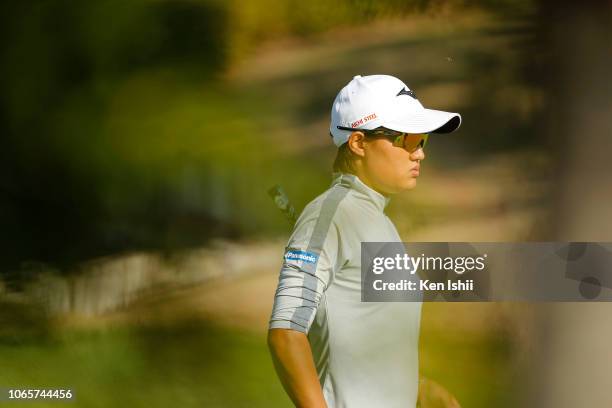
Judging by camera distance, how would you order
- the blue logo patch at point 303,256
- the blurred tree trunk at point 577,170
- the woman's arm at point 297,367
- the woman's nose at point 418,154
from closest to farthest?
the woman's arm at point 297,367 → the blue logo patch at point 303,256 → the woman's nose at point 418,154 → the blurred tree trunk at point 577,170

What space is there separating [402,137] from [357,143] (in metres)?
0.18

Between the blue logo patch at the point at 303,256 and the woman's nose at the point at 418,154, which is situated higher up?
the woman's nose at the point at 418,154

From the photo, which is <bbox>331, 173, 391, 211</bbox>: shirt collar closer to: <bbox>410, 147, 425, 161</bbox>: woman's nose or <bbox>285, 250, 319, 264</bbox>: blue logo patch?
<bbox>410, 147, 425, 161</bbox>: woman's nose

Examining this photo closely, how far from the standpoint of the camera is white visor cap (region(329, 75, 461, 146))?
3186mm

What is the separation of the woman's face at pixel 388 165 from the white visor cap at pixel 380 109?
0.09 metres

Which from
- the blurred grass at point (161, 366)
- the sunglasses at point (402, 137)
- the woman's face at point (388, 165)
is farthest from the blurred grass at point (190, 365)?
the sunglasses at point (402, 137)

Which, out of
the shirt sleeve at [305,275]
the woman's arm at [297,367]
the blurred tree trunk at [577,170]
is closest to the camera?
the woman's arm at [297,367]

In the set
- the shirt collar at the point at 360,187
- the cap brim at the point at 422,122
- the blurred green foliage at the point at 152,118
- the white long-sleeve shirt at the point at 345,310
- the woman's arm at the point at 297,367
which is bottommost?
the woman's arm at the point at 297,367

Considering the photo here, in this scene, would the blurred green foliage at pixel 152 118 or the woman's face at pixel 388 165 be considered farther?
the blurred green foliage at pixel 152 118

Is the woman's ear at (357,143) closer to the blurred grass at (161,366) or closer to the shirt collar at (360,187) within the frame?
the shirt collar at (360,187)

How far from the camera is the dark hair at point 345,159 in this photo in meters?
3.31

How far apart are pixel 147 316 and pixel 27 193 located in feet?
2.17

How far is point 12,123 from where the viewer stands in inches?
151

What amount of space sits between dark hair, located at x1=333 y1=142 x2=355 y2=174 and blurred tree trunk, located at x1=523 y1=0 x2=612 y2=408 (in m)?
0.86
